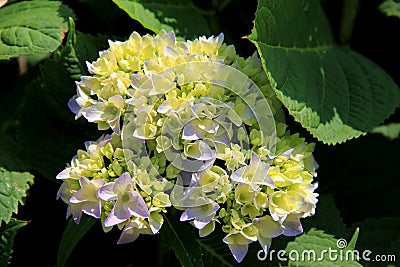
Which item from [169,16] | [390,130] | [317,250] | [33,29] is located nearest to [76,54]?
[33,29]

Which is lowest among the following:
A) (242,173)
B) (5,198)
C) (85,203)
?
(5,198)

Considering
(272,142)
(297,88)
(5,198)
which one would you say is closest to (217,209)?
→ (272,142)

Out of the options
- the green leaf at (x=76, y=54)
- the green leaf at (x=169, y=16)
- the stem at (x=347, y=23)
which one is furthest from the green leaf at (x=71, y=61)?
the stem at (x=347, y=23)

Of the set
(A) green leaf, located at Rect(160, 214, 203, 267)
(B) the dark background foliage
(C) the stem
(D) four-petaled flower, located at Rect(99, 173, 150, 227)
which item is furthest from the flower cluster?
(C) the stem

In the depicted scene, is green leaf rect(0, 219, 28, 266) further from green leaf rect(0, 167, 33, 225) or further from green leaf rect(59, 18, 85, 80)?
green leaf rect(59, 18, 85, 80)

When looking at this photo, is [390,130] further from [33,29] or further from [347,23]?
[33,29]

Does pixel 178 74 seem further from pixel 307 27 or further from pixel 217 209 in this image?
pixel 307 27
